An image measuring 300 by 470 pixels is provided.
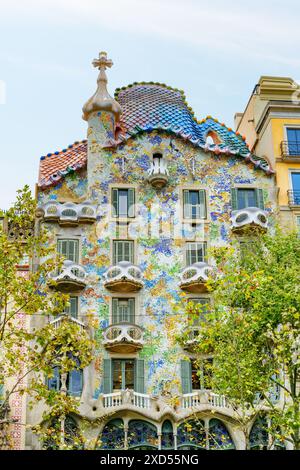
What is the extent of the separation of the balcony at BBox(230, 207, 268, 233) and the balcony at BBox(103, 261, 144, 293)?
4.84 meters

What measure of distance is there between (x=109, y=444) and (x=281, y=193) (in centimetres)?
1347

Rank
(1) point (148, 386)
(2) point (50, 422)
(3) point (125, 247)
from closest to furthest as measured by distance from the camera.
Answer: (2) point (50, 422) < (1) point (148, 386) < (3) point (125, 247)

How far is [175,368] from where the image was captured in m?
28.9

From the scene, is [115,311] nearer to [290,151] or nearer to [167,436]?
[167,436]

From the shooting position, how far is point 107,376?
2839cm

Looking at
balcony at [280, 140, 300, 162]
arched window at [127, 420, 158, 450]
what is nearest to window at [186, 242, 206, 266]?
balcony at [280, 140, 300, 162]

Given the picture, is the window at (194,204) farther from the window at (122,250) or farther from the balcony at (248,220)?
the window at (122,250)

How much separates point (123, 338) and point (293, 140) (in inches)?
497

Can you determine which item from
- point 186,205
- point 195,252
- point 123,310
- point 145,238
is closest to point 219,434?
point 123,310

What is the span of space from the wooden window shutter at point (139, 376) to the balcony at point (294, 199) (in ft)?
32.2

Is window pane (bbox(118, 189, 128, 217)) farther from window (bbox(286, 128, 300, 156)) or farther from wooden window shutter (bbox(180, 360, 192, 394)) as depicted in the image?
window (bbox(286, 128, 300, 156))

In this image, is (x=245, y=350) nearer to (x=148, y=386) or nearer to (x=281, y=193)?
(x=148, y=386)

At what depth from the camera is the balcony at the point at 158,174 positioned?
105 feet

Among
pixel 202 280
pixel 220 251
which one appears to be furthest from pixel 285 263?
pixel 202 280
